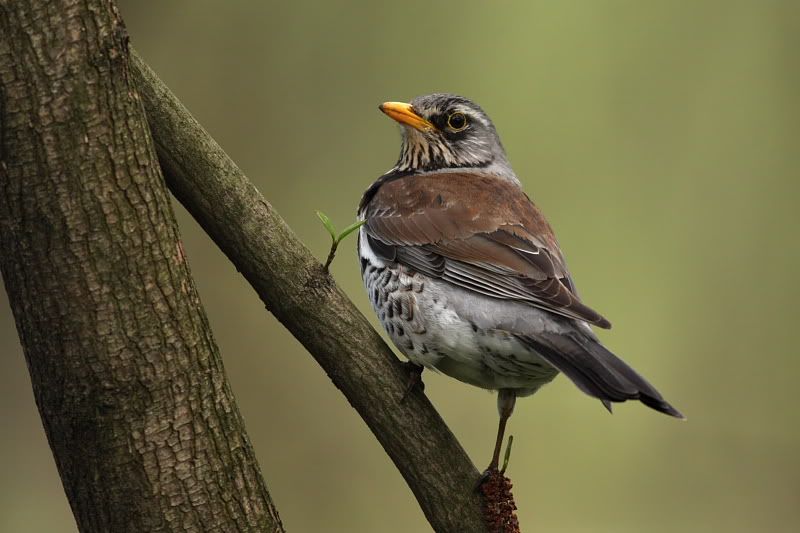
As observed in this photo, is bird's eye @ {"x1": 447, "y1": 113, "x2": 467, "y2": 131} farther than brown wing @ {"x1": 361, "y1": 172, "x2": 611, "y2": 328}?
Yes

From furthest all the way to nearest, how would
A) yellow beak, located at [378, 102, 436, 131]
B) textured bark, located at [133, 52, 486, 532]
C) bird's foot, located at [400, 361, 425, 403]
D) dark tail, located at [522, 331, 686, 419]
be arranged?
yellow beak, located at [378, 102, 436, 131]
bird's foot, located at [400, 361, 425, 403]
textured bark, located at [133, 52, 486, 532]
dark tail, located at [522, 331, 686, 419]

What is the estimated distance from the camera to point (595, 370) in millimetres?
3551

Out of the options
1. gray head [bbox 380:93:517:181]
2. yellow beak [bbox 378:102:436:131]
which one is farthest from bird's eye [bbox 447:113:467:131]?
yellow beak [bbox 378:102:436:131]

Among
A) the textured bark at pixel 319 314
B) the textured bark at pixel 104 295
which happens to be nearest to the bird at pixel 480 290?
the textured bark at pixel 319 314

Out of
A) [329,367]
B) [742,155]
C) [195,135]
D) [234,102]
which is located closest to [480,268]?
[329,367]

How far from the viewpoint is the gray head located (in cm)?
550

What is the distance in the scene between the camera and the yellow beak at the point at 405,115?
5445 mm

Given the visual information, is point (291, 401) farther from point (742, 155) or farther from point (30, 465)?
point (742, 155)

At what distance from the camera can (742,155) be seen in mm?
8617

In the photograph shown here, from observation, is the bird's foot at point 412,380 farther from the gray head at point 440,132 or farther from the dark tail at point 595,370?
the gray head at point 440,132

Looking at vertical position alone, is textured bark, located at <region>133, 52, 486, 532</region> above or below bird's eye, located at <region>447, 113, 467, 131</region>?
below

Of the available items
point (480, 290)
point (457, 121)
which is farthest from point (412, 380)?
point (457, 121)

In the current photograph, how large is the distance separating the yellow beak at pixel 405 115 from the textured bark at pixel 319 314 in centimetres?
190

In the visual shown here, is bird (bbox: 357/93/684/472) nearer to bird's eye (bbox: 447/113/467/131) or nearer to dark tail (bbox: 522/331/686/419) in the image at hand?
dark tail (bbox: 522/331/686/419)
